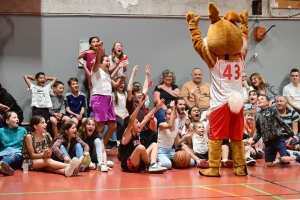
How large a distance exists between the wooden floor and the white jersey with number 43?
102cm

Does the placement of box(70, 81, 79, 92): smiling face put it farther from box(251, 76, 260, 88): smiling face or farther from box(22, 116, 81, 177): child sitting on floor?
box(251, 76, 260, 88): smiling face

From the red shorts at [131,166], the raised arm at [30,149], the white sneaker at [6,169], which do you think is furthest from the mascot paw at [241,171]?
the white sneaker at [6,169]

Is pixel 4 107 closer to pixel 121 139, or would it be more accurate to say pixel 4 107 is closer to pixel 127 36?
pixel 121 139

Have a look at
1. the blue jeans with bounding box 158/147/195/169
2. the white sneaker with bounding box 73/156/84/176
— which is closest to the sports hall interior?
the blue jeans with bounding box 158/147/195/169

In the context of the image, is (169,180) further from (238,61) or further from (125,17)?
(125,17)

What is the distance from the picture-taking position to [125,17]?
33.7 ft

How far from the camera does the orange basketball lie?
24.4 feet

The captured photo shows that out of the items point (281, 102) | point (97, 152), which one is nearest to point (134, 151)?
point (97, 152)

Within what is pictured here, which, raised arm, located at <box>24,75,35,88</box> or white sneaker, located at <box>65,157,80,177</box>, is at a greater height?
raised arm, located at <box>24,75,35,88</box>

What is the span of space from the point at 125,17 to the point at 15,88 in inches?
102

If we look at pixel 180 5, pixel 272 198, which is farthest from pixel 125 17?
pixel 272 198

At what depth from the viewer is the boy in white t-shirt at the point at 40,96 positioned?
29.9 feet

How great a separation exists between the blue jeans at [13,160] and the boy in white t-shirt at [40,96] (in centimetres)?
192

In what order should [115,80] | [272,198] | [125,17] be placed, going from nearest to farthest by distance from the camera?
[272,198] → [115,80] → [125,17]
